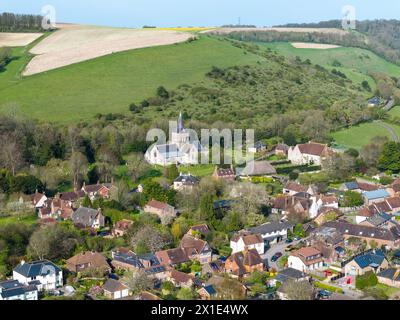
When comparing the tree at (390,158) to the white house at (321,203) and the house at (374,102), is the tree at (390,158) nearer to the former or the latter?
the white house at (321,203)

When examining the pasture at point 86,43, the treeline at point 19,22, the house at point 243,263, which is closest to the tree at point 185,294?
the house at point 243,263

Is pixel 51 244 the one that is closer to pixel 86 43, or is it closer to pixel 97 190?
pixel 97 190

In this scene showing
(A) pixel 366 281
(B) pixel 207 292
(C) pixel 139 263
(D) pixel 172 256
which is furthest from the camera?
(D) pixel 172 256

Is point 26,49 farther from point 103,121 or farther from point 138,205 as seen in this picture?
point 138,205

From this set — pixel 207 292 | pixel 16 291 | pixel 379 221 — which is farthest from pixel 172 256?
pixel 379 221

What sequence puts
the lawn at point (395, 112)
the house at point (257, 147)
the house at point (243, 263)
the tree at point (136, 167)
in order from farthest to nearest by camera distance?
the lawn at point (395, 112) < the house at point (257, 147) < the tree at point (136, 167) < the house at point (243, 263)

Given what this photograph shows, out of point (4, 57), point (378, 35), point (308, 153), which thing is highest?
point (378, 35)
